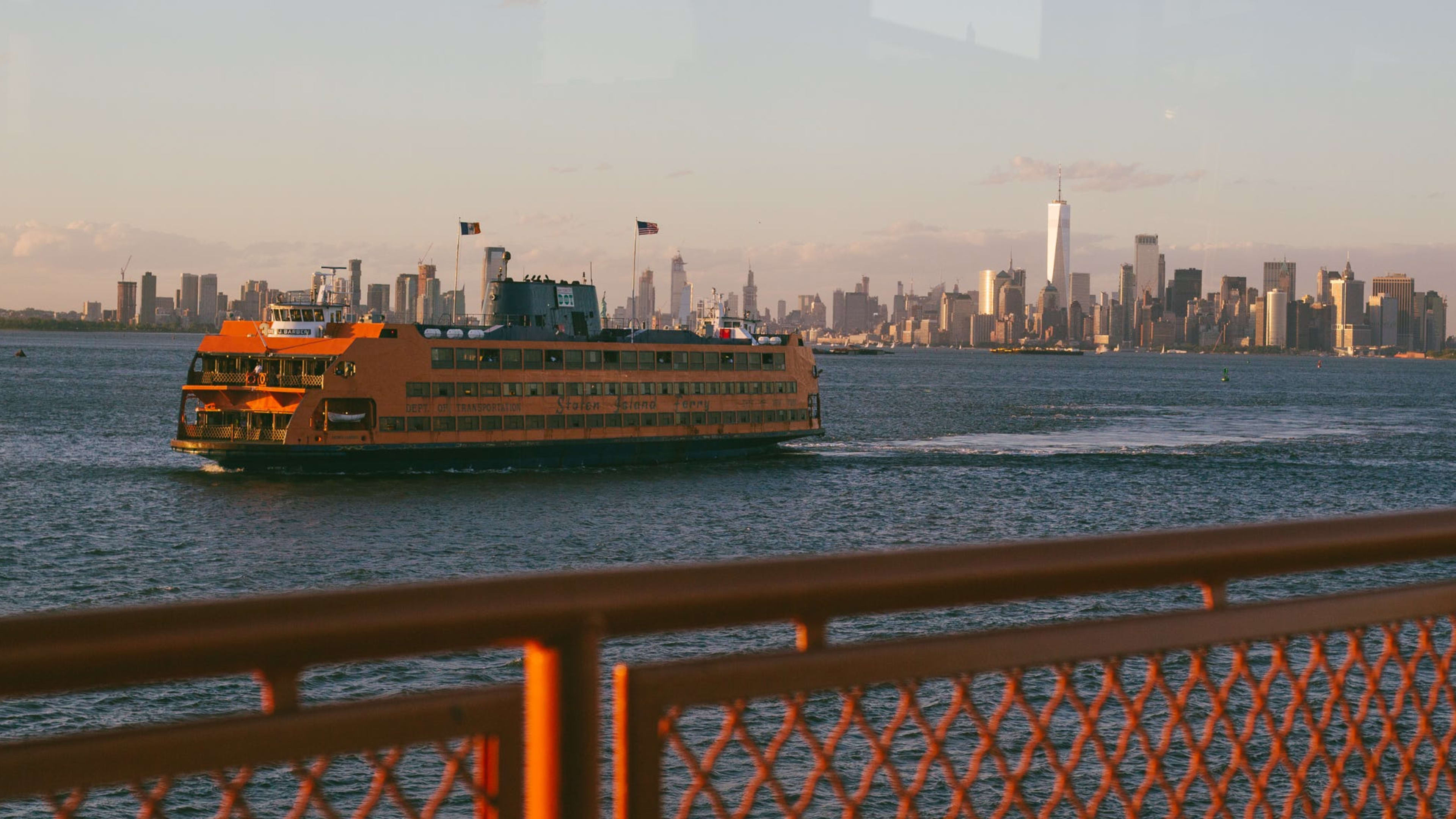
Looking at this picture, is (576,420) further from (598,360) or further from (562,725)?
(562,725)

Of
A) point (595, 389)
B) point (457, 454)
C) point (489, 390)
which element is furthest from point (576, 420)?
point (457, 454)

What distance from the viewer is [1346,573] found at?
34.5m

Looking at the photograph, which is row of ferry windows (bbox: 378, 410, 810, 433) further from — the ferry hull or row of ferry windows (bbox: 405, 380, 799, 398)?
row of ferry windows (bbox: 405, 380, 799, 398)

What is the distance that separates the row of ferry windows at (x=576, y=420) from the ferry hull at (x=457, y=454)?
1.99 feet

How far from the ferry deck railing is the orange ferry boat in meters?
48.6

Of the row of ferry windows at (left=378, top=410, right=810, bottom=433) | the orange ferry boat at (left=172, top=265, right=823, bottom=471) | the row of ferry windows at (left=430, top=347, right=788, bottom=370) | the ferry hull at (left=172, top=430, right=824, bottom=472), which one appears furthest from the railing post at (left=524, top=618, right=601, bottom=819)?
the row of ferry windows at (left=430, top=347, right=788, bottom=370)

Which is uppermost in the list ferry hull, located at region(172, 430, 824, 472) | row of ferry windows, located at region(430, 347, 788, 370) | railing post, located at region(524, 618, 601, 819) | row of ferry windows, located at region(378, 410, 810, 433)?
row of ferry windows, located at region(430, 347, 788, 370)

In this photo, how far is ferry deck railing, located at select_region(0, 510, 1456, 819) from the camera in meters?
1.83

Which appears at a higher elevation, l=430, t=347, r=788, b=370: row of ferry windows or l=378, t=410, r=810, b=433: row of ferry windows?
l=430, t=347, r=788, b=370: row of ferry windows

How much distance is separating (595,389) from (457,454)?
693 cm

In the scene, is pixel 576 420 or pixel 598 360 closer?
pixel 576 420

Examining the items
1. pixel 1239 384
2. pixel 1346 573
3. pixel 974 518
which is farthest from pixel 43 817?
pixel 1239 384

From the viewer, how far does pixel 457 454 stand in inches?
2078

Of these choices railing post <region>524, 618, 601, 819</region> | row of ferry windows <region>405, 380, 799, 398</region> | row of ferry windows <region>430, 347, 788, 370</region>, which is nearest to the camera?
railing post <region>524, 618, 601, 819</region>
